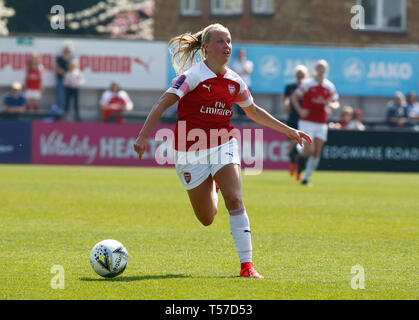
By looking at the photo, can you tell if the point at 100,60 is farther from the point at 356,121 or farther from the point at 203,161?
the point at 203,161

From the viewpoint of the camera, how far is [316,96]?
18.6 metres

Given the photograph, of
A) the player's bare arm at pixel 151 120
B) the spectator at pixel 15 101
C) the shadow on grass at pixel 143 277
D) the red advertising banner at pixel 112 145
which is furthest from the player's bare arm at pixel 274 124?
the spectator at pixel 15 101

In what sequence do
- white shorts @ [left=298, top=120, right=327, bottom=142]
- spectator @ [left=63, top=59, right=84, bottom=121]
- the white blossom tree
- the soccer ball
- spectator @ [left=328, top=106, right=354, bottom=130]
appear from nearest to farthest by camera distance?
the soccer ball
white shorts @ [left=298, top=120, right=327, bottom=142]
spectator @ [left=328, top=106, right=354, bottom=130]
spectator @ [left=63, top=59, right=84, bottom=121]
the white blossom tree

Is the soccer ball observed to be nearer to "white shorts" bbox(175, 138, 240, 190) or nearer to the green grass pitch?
the green grass pitch

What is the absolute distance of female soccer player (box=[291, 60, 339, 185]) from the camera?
18547mm

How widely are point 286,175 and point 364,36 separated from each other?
12.8 m

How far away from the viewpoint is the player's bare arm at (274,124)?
26.0ft

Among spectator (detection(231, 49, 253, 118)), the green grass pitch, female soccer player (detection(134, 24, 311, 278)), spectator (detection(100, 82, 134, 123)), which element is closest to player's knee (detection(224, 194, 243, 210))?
female soccer player (detection(134, 24, 311, 278))

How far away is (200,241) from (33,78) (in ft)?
60.2

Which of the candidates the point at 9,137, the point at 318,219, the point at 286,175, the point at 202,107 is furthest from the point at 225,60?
the point at 9,137

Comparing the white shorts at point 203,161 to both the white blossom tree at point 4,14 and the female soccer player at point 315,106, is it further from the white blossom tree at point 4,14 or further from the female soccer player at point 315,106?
the white blossom tree at point 4,14

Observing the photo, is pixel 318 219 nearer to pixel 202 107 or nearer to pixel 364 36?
pixel 202 107

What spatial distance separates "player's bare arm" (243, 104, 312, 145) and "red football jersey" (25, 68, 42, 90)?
19.6 metres
